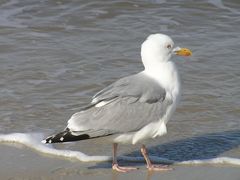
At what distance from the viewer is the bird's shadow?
6121 mm

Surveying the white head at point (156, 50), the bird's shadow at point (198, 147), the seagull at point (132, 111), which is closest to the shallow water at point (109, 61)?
the bird's shadow at point (198, 147)

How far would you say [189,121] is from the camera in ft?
22.7

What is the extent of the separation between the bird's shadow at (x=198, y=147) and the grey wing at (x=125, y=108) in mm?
559

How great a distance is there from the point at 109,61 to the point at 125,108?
10.3 feet

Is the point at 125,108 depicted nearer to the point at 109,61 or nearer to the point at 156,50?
the point at 156,50

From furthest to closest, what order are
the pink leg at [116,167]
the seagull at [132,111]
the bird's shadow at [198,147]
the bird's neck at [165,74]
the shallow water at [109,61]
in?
the shallow water at [109,61]
the bird's shadow at [198,147]
the bird's neck at [165,74]
the pink leg at [116,167]
the seagull at [132,111]

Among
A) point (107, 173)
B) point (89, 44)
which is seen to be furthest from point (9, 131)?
point (89, 44)

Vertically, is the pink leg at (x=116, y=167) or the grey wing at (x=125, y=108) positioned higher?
the grey wing at (x=125, y=108)

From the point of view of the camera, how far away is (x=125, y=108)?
560cm

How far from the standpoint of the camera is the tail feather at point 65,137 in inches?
206

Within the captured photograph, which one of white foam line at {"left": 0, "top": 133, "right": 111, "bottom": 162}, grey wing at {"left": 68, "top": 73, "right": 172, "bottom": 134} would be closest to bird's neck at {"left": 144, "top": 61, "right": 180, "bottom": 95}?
grey wing at {"left": 68, "top": 73, "right": 172, "bottom": 134}

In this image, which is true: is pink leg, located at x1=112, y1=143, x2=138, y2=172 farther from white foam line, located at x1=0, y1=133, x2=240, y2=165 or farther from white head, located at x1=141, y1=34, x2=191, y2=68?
white head, located at x1=141, y1=34, x2=191, y2=68

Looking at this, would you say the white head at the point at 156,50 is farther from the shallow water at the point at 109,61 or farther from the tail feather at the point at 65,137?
the tail feather at the point at 65,137

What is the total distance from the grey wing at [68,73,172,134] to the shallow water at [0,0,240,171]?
26.0 inches
